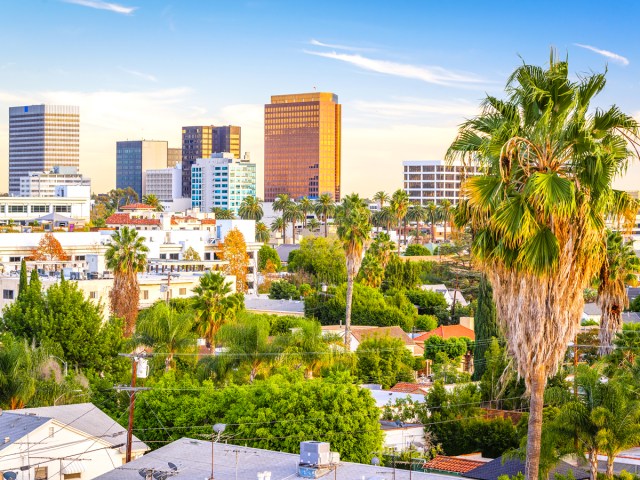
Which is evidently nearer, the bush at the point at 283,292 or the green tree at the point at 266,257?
the bush at the point at 283,292

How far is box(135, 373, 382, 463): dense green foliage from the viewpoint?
43.3 m

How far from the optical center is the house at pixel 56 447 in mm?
36375

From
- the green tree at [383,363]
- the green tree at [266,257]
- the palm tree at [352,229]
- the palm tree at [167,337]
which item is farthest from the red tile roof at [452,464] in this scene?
the green tree at [266,257]

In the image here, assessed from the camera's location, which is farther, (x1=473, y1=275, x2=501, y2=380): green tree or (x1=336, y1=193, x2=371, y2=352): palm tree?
(x1=336, y1=193, x2=371, y2=352): palm tree

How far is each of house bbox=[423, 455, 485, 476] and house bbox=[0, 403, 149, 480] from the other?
10.8m

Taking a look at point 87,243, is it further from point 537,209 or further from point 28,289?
point 537,209

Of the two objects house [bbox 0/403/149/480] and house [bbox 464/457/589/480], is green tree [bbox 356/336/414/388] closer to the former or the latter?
house [bbox 464/457/589/480]

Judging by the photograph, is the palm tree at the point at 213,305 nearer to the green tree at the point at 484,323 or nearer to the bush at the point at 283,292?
the green tree at the point at 484,323

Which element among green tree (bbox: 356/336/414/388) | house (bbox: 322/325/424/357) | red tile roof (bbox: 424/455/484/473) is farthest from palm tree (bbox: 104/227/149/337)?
red tile roof (bbox: 424/455/484/473)

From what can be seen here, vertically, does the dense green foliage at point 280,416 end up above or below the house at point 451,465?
above

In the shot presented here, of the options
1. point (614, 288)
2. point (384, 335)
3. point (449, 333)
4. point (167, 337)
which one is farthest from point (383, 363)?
point (614, 288)

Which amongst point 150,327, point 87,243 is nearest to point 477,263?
point 150,327

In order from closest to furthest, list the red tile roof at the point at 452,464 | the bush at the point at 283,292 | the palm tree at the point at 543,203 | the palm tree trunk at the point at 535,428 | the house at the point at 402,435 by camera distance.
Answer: the palm tree at the point at 543,203, the palm tree trunk at the point at 535,428, the red tile roof at the point at 452,464, the house at the point at 402,435, the bush at the point at 283,292

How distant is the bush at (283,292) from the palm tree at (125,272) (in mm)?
43136
